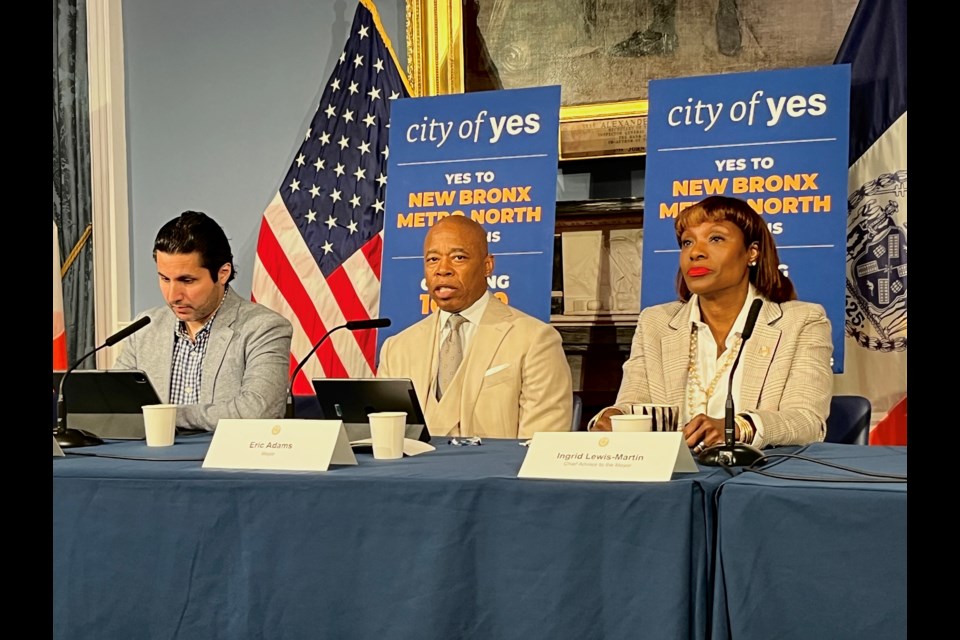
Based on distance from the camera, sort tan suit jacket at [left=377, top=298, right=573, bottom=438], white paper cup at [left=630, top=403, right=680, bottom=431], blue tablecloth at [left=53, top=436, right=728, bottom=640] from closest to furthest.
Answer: blue tablecloth at [left=53, top=436, right=728, bottom=640]
white paper cup at [left=630, top=403, right=680, bottom=431]
tan suit jacket at [left=377, top=298, right=573, bottom=438]

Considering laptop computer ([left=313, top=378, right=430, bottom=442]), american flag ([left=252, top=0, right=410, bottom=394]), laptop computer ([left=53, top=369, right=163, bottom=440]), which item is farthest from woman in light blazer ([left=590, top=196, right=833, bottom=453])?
american flag ([left=252, top=0, right=410, bottom=394])

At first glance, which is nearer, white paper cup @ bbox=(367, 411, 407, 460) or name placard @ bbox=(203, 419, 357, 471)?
name placard @ bbox=(203, 419, 357, 471)

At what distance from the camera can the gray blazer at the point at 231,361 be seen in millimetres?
2871

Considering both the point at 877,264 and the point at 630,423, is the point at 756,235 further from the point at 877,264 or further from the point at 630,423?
the point at 877,264

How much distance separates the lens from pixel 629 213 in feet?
14.5

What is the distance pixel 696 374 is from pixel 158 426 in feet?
4.68

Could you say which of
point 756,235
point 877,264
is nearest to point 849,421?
point 756,235

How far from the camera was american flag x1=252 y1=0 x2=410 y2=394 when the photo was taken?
4.78 metres

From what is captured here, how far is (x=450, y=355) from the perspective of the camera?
3.18m

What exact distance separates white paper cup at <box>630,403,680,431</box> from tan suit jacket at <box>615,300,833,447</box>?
267mm

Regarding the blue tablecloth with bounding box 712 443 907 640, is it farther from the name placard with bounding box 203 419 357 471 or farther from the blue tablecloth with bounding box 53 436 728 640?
the name placard with bounding box 203 419 357 471
